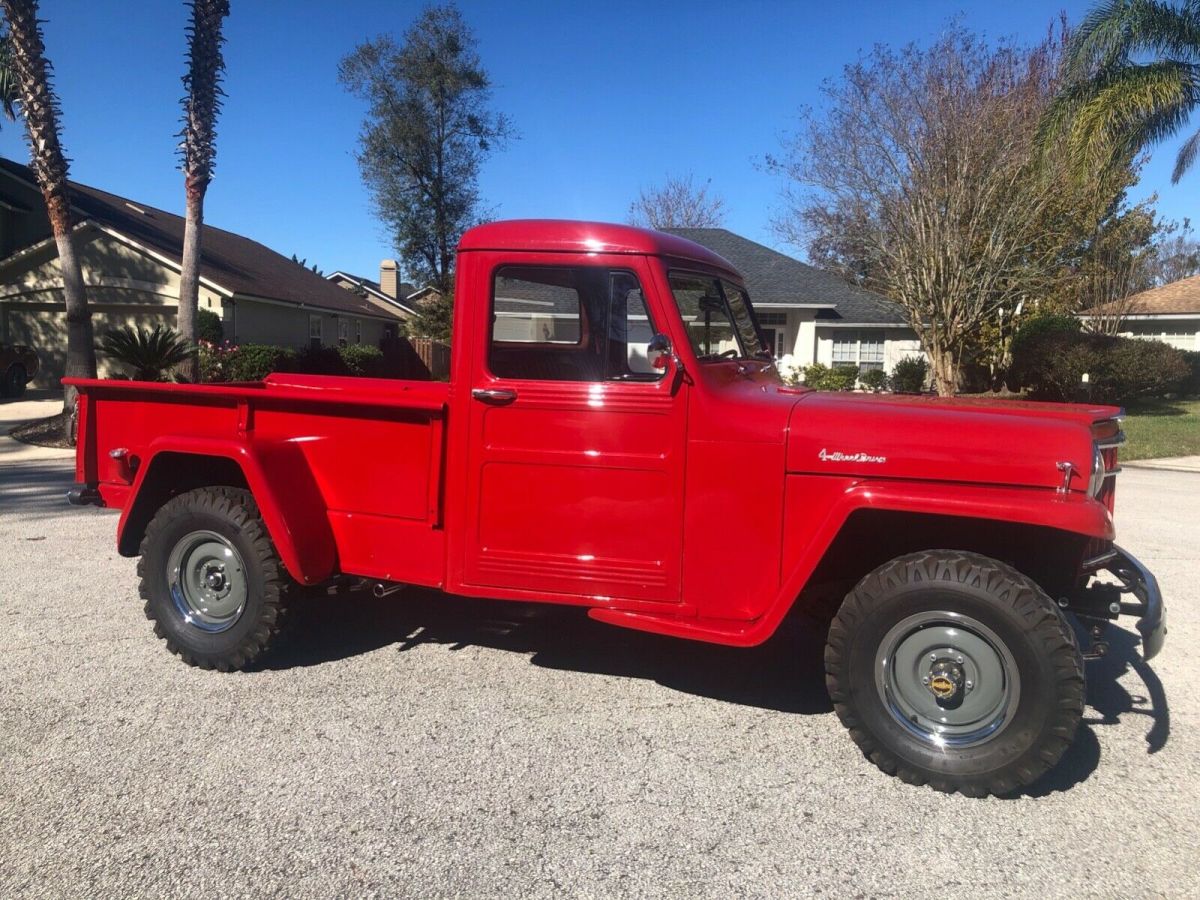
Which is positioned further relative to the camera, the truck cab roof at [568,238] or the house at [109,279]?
the house at [109,279]

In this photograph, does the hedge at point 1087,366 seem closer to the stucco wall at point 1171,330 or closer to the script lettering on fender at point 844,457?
the stucco wall at point 1171,330

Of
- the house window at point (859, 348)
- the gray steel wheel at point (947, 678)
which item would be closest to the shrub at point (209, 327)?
the house window at point (859, 348)

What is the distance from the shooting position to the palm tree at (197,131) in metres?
13.7

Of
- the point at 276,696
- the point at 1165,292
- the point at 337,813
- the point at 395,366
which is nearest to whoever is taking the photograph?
the point at 337,813

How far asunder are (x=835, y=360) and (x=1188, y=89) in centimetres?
1179

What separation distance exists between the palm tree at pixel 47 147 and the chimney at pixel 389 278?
26671 mm

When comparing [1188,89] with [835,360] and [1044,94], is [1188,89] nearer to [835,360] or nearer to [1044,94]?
[1044,94]

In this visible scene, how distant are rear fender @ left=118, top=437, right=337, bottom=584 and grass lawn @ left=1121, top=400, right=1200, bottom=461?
12.1m

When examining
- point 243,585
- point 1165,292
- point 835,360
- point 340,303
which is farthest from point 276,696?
point 1165,292

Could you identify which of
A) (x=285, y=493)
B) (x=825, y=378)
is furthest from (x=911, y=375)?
(x=285, y=493)

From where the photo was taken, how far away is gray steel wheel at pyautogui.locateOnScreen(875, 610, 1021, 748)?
10.4ft

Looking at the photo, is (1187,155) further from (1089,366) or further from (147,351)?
(147,351)

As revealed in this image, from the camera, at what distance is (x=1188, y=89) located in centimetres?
1509

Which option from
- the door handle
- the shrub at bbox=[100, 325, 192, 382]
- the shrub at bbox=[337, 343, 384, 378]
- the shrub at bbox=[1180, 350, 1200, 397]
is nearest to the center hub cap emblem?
the door handle
